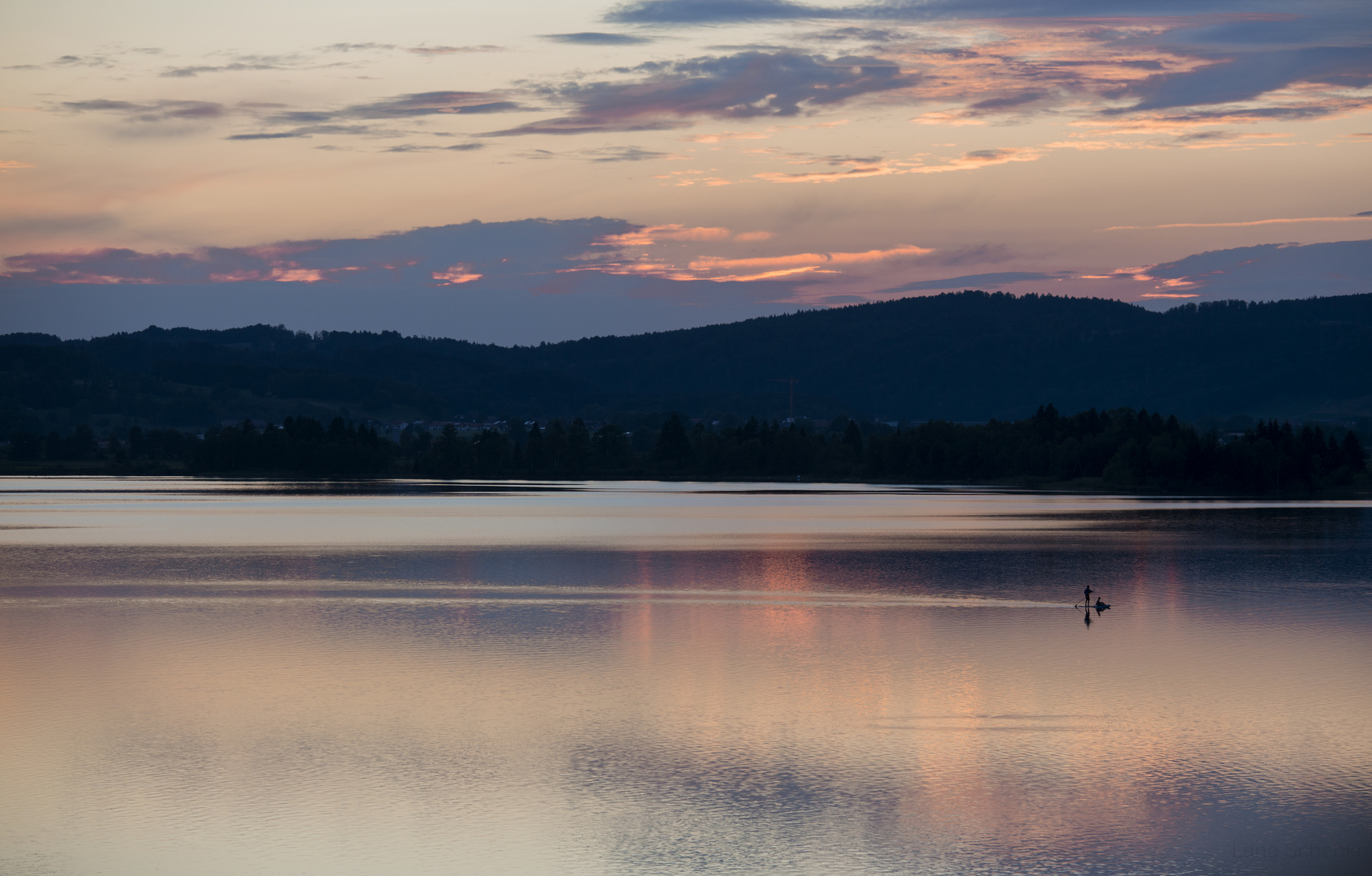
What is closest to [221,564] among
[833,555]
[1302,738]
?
[833,555]

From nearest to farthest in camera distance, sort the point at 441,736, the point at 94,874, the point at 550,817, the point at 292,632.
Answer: the point at 94,874 < the point at 550,817 < the point at 441,736 < the point at 292,632

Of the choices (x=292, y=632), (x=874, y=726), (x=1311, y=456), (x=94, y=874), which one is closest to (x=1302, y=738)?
(x=874, y=726)

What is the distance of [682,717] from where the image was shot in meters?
26.9

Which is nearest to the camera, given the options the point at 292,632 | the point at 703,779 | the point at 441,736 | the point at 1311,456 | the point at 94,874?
the point at 94,874

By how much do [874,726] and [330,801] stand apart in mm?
10409

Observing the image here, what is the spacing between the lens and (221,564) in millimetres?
60438

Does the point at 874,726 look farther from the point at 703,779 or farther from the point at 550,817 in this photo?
the point at 550,817

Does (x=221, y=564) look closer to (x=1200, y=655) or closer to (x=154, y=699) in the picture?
(x=154, y=699)

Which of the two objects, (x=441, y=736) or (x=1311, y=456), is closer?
(x=441, y=736)

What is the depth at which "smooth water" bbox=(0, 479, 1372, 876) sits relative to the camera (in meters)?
18.7

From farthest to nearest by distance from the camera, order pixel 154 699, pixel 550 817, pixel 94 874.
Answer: pixel 154 699
pixel 550 817
pixel 94 874

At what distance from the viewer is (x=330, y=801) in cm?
2064

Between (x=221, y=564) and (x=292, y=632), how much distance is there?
24.1 m

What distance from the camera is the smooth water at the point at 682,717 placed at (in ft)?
61.2
